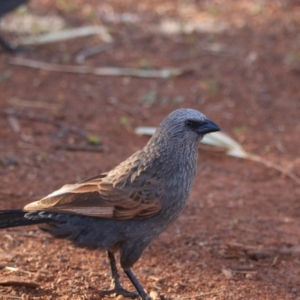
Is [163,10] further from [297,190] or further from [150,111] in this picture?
[297,190]

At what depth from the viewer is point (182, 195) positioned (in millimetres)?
4914

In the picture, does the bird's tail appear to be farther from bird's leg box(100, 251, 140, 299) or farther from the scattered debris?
bird's leg box(100, 251, 140, 299)

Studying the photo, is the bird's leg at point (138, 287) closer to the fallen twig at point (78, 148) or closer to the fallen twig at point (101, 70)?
the fallen twig at point (78, 148)

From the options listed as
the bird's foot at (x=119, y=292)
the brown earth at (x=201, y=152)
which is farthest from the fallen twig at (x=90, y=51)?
the bird's foot at (x=119, y=292)

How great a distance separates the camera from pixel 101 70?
34.5 ft

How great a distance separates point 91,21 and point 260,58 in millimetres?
3185

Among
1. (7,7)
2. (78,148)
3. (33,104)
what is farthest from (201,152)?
(7,7)

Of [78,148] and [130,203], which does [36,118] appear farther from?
[130,203]

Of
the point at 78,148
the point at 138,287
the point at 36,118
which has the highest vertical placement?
the point at 36,118

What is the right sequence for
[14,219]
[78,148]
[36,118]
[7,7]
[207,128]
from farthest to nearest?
[7,7] < [36,118] < [78,148] < [207,128] < [14,219]

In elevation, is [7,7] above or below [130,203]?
above

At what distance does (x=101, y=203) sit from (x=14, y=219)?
60cm

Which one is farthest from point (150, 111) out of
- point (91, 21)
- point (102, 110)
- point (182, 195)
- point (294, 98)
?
point (182, 195)

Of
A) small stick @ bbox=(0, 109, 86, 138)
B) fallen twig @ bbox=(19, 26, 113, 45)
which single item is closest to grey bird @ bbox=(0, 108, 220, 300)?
small stick @ bbox=(0, 109, 86, 138)
